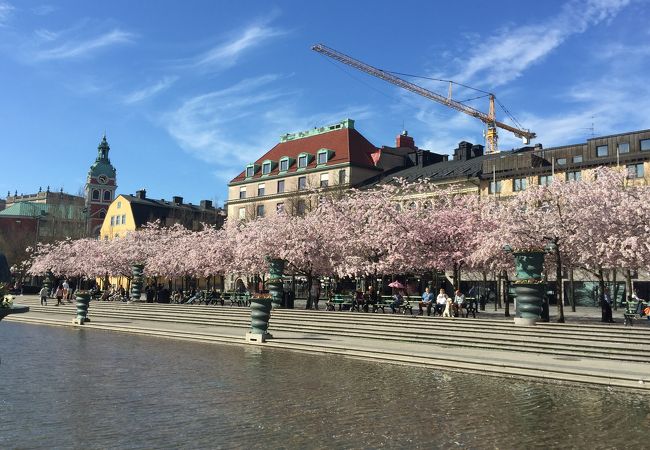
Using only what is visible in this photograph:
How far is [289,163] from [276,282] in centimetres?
4948

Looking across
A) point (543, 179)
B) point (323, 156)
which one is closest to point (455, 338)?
point (543, 179)

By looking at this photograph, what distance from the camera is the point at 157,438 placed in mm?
8742

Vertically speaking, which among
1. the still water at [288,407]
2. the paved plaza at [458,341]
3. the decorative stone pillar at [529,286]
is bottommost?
the still water at [288,407]

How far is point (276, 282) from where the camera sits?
35.1m

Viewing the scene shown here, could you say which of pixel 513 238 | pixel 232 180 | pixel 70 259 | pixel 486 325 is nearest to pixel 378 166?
pixel 232 180

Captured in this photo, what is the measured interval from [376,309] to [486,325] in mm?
12556

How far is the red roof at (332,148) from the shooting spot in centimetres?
7694

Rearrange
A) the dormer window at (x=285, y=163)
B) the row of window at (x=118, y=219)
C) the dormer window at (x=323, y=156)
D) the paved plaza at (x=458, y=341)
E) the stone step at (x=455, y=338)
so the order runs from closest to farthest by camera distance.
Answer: the paved plaza at (x=458, y=341), the stone step at (x=455, y=338), the dormer window at (x=323, y=156), the dormer window at (x=285, y=163), the row of window at (x=118, y=219)

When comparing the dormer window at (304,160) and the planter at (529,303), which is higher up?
the dormer window at (304,160)

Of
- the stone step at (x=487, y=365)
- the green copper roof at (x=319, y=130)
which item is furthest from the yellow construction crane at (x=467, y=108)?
the stone step at (x=487, y=365)

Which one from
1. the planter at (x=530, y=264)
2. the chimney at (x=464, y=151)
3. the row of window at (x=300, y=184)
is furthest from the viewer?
the row of window at (x=300, y=184)

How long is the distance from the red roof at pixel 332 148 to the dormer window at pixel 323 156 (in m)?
0.57

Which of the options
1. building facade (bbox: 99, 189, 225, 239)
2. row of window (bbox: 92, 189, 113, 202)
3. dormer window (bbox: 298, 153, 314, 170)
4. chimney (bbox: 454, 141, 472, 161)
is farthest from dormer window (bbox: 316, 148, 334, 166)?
row of window (bbox: 92, 189, 113, 202)

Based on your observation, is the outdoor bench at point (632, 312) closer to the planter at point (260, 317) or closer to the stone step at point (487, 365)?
the stone step at point (487, 365)
